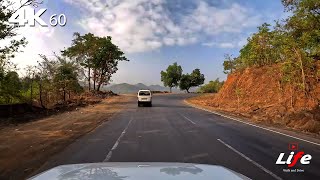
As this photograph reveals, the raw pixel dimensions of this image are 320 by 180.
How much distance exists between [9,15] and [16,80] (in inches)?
245

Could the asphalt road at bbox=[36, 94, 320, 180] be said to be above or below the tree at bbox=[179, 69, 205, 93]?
below

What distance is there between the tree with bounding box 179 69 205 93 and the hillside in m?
63.0

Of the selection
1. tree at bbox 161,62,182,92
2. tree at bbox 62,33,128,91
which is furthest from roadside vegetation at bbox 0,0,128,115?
tree at bbox 161,62,182,92

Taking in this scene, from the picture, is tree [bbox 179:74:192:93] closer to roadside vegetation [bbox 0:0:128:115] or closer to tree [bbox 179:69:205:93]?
tree [bbox 179:69:205:93]

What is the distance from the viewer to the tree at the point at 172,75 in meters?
126

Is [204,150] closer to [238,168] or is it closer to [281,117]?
[238,168]

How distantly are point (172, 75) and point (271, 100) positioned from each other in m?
83.0

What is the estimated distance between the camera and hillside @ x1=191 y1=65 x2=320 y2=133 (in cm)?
2610

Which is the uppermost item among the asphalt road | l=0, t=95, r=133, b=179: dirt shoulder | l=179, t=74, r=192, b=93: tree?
l=179, t=74, r=192, b=93: tree

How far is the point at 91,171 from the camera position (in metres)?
3.28

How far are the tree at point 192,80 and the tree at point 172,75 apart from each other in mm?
1610

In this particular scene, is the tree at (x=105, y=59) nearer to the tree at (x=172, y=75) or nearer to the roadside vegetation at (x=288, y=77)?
the roadside vegetation at (x=288, y=77)

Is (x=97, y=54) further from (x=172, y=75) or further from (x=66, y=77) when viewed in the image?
(x=172, y=75)

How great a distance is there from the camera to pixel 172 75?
12556cm
